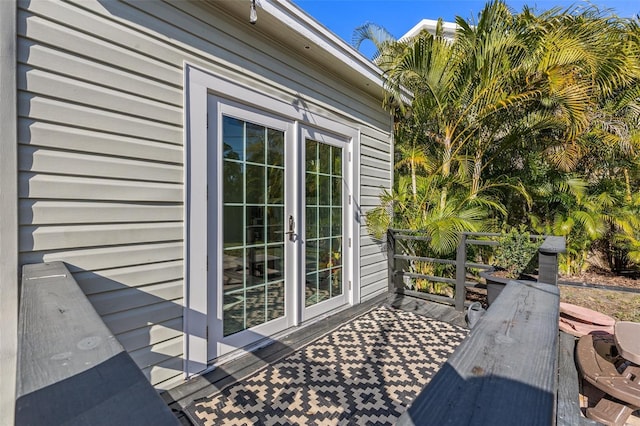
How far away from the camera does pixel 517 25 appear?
3.97 meters

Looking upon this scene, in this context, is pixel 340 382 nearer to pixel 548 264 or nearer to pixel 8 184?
pixel 548 264

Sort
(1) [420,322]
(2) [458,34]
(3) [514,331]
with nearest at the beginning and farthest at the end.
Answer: (3) [514,331] → (1) [420,322] → (2) [458,34]

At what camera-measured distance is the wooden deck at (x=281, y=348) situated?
208 centimetres

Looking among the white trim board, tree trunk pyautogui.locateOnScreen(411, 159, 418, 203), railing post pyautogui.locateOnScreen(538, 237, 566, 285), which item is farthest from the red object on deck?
the white trim board

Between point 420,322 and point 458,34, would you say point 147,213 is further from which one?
point 458,34

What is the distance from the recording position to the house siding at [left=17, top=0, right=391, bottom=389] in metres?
1.65

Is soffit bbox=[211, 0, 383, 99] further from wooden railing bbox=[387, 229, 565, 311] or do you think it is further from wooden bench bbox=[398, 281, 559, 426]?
wooden bench bbox=[398, 281, 559, 426]

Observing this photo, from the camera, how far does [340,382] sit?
2215 mm

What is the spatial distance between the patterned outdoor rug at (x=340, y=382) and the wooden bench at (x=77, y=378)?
4.25ft

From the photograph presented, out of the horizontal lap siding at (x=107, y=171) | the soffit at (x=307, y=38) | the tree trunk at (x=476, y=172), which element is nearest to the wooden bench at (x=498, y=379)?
the horizontal lap siding at (x=107, y=171)

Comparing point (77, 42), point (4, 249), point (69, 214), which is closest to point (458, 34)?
point (77, 42)

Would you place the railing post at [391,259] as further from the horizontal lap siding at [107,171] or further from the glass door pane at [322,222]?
the horizontal lap siding at [107,171]

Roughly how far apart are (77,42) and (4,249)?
1181mm

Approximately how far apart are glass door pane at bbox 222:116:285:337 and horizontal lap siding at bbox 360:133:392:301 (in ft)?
4.65
